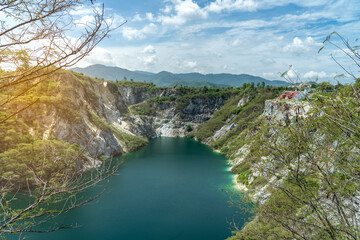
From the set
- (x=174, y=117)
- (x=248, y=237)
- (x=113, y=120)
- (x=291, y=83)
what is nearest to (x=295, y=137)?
(x=291, y=83)

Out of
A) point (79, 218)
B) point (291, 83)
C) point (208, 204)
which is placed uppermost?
point (291, 83)

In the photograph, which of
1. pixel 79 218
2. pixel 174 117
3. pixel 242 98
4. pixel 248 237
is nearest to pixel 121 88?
pixel 174 117

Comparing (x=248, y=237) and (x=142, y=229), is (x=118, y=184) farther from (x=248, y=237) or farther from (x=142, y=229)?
(x=248, y=237)

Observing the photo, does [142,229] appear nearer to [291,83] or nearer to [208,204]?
[208,204]

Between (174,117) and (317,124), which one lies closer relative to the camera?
(317,124)

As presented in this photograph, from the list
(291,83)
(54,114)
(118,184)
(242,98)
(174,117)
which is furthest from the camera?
(174,117)

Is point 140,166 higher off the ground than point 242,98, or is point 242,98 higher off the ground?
point 242,98

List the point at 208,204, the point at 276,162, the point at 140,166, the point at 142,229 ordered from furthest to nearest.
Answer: the point at 140,166 → the point at 208,204 → the point at 142,229 → the point at 276,162
